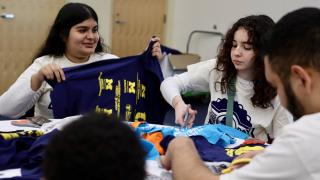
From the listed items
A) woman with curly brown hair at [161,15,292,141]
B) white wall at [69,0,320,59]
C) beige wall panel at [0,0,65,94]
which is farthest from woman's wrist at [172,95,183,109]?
beige wall panel at [0,0,65,94]

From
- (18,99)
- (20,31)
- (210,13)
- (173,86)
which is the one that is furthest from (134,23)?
(18,99)

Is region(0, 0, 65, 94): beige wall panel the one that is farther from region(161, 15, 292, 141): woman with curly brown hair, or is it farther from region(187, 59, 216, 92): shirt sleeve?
region(161, 15, 292, 141): woman with curly brown hair

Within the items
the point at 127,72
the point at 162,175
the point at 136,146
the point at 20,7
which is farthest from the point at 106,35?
the point at 136,146

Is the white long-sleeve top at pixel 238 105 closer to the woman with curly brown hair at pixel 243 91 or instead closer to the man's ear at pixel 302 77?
the woman with curly brown hair at pixel 243 91

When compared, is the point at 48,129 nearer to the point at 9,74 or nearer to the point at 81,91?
the point at 81,91

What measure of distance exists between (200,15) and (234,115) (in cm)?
437

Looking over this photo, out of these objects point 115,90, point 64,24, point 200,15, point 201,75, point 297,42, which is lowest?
point 115,90

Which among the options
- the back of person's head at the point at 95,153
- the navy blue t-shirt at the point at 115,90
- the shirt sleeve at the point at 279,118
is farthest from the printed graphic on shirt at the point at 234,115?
the back of person's head at the point at 95,153

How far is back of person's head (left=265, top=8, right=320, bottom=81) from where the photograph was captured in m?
1.08

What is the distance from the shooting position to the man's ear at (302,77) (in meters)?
1.09

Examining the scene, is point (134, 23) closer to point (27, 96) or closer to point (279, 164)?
point (27, 96)

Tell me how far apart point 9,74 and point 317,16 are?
5045mm

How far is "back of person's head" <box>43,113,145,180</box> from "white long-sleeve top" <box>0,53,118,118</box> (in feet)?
5.46

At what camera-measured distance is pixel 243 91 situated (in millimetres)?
2252
